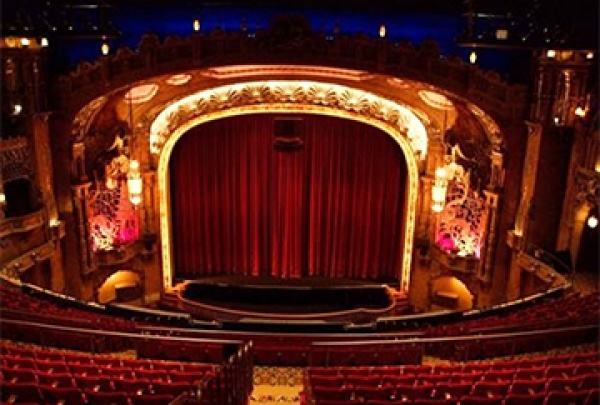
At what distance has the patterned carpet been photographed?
7.42 m

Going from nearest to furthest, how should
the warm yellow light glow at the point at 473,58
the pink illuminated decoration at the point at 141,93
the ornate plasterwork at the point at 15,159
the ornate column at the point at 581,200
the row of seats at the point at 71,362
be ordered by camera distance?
the row of seats at the point at 71,362 → the ornate column at the point at 581,200 → the ornate plasterwork at the point at 15,159 → the warm yellow light glow at the point at 473,58 → the pink illuminated decoration at the point at 141,93

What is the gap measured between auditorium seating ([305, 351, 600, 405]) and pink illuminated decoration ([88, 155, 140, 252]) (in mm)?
8870

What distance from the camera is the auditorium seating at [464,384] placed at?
19.5ft

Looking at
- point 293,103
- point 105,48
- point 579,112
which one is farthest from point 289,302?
point 579,112

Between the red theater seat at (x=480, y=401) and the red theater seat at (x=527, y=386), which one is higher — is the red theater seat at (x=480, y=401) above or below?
above

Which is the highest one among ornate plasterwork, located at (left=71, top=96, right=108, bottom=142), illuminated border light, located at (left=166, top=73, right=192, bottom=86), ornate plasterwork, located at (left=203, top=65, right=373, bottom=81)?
ornate plasterwork, located at (left=203, top=65, right=373, bottom=81)

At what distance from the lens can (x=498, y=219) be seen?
43.9ft

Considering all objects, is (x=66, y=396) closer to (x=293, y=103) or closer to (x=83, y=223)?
(x=83, y=223)

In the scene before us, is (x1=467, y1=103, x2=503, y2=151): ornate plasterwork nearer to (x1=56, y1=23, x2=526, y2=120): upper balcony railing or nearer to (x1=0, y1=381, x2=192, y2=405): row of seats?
(x1=56, y1=23, x2=526, y2=120): upper balcony railing

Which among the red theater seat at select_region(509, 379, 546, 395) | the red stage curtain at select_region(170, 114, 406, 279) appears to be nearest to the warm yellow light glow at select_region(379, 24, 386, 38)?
the red stage curtain at select_region(170, 114, 406, 279)

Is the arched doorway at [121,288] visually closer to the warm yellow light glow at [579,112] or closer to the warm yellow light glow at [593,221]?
the warm yellow light glow at [593,221]

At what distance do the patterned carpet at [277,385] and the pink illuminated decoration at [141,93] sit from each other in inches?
305

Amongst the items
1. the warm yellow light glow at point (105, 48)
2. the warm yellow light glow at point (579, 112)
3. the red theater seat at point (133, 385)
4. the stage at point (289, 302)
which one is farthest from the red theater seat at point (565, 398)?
the warm yellow light glow at point (105, 48)

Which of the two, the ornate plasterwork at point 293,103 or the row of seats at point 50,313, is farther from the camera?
the ornate plasterwork at point 293,103
